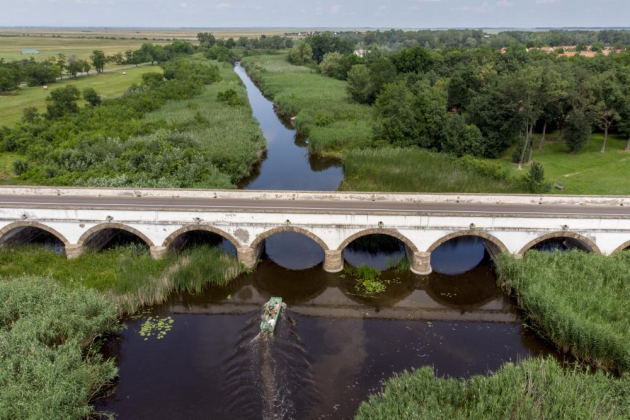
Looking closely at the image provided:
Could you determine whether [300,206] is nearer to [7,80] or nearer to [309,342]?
[309,342]

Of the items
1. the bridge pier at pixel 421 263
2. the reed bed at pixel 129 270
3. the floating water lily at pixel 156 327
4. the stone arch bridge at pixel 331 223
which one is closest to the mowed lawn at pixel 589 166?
the stone arch bridge at pixel 331 223

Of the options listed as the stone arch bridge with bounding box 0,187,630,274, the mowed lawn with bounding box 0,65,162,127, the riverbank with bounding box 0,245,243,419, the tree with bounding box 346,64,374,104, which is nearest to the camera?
the riverbank with bounding box 0,245,243,419

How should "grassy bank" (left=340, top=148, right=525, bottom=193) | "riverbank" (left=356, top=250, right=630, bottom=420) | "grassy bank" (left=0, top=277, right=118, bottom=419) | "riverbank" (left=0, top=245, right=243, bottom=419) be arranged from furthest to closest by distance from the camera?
"grassy bank" (left=340, top=148, right=525, bottom=193), "riverbank" (left=0, top=245, right=243, bottom=419), "grassy bank" (left=0, top=277, right=118, bottom=419), "riverbank" (left=356, top=250, right=630, bottom=420)

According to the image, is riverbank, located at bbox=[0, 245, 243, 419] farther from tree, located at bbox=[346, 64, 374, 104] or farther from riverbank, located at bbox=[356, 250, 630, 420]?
tree, located at bbox=[346, 64, 374, 104]

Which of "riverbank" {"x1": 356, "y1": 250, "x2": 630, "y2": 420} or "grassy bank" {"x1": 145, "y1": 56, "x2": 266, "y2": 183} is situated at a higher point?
"grassy bank" {"x1": 145, "y1": 56, "x2": 266, "y2": 183}

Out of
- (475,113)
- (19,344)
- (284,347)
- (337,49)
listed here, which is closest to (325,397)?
(284,347)

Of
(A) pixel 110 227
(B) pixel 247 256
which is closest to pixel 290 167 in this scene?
(B) pixel 247 256

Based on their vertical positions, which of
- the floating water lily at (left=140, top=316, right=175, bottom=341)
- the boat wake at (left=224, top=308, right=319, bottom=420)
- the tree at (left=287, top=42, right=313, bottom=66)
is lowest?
the floating water lily at (left=140, top=316, right=175, bottom=341)

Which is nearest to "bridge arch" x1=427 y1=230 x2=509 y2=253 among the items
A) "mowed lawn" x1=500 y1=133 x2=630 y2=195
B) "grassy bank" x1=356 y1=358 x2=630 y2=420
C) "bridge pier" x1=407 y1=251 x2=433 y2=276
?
"bridge pier" x1=407 y1=251 x2=433 y2=276
